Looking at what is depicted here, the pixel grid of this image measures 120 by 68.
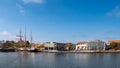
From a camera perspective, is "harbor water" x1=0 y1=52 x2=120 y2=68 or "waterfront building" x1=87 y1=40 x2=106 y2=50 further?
"waterfront building" x1=87 y1=40 x2=106 y2=50

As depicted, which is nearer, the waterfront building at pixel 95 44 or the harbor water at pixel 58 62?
the harbor water at pixel 58 62

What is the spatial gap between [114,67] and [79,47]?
5454 inches

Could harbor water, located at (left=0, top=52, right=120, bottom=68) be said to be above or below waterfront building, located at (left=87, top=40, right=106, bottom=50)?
below

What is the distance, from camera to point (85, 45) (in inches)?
7151

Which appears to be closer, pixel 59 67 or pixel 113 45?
pixel 59 67

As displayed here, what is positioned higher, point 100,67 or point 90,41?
point 90,41

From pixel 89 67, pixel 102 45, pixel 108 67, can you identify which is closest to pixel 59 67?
pixel 89 67

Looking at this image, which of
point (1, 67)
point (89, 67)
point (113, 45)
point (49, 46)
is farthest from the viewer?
point (49, 46)

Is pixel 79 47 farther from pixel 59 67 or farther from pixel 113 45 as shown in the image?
pixel 59 67

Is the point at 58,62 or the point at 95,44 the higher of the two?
the point at 95,44

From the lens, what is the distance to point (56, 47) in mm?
194125

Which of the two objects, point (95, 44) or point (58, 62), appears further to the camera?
point (95, 44)

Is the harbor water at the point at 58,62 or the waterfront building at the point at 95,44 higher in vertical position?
the waterfront building at the point at 95,44

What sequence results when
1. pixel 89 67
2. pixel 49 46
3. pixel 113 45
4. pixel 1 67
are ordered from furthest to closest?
1. pixel 49 46
2. pixel 113 45
3. pixel 89 67
4. pixel 1 67
